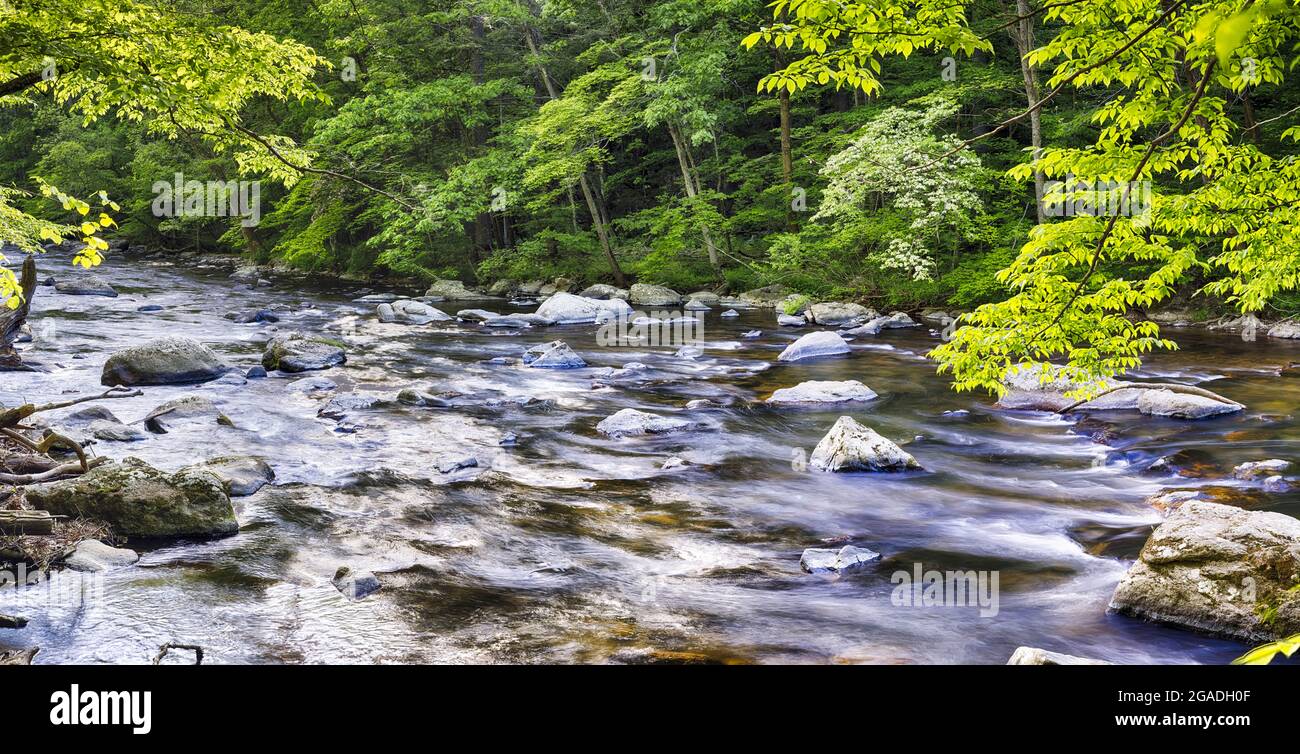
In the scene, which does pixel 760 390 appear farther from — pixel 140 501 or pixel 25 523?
pixel 25 523

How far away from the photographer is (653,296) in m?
26.7

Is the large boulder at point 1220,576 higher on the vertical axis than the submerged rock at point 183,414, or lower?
lower

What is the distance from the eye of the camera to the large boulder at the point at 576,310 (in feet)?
77.1

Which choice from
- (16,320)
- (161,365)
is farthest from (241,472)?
(161,365)

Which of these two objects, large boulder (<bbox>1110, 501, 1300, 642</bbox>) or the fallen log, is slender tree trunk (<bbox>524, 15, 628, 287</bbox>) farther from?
large boulder (<bbox>1110, 501, 1300, 642</bbox>)

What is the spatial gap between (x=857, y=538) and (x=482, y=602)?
3387 mm

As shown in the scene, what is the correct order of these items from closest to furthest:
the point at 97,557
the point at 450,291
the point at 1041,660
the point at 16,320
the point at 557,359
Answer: the point at 1041,660, the point at 97,557, the point at 16,320, the point at 557,359, the point at 450,291

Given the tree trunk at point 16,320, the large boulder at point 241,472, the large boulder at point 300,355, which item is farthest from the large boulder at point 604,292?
the large boulder at point 241,472

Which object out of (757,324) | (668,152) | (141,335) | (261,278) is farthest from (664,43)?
(261,278)

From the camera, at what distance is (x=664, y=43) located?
24.3 m

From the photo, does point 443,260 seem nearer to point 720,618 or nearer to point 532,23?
point 532,23

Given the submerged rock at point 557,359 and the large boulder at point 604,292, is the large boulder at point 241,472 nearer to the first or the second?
the submerged rock at point 557,359

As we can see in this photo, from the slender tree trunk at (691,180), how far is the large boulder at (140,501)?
19.5m

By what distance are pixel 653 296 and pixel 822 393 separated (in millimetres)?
13753
